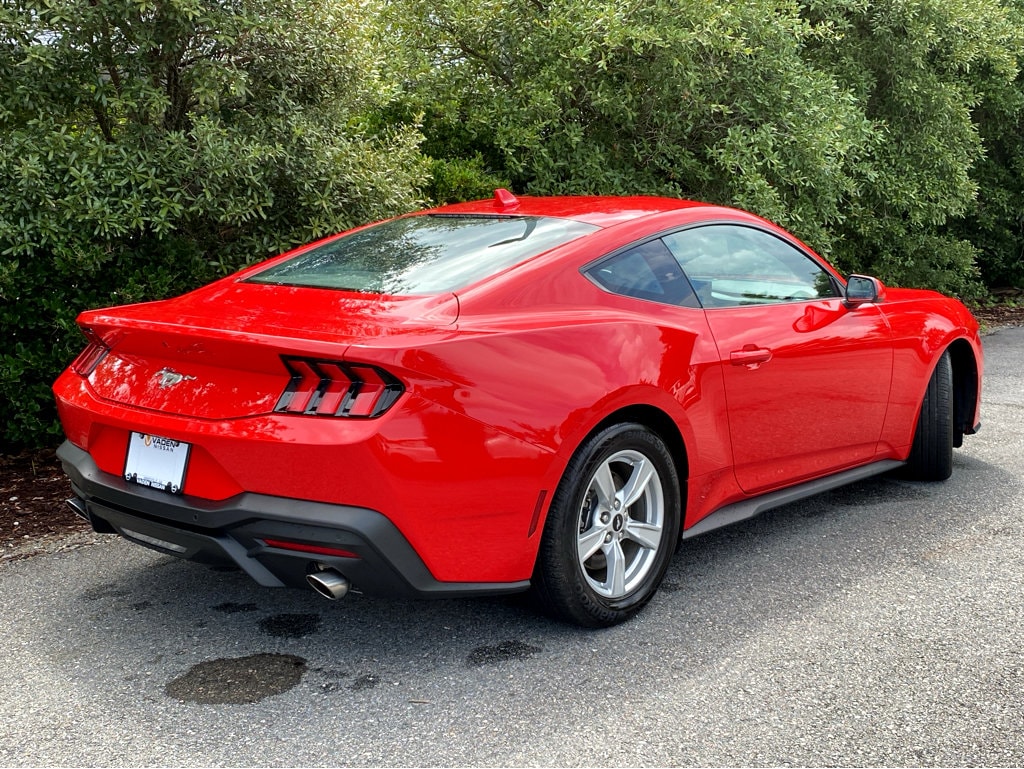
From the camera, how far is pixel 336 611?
12.6 feet

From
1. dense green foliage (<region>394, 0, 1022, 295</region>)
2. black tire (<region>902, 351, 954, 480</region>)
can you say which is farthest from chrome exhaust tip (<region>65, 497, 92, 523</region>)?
dense green foliage (<region>394, 0, 1022, 295</region>)

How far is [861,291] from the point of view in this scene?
15.6 ft

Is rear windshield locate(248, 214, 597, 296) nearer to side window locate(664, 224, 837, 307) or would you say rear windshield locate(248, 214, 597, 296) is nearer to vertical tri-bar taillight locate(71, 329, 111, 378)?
side window locate(664, 224, 837, 307)

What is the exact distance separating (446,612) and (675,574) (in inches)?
37.7

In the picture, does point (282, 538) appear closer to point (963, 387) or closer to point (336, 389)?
point (336, 389)

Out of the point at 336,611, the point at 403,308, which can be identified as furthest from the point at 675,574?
the point at 403,308

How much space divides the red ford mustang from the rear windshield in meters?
0.01

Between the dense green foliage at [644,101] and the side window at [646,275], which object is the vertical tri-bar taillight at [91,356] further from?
the dense green foliage at [644,101]

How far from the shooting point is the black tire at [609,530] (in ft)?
11.3

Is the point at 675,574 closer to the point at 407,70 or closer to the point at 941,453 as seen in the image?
the point at 941,453

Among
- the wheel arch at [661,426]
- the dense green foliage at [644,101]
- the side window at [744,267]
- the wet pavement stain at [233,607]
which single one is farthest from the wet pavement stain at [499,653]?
the dense green foliage at [644,101]

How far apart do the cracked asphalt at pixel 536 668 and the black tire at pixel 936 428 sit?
78 cm

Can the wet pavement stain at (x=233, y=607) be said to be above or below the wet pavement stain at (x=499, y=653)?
below

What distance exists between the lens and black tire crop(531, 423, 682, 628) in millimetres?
3430
